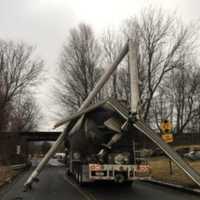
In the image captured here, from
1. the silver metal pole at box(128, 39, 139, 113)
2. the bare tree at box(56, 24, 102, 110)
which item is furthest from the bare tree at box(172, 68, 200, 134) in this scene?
the silver metal pole at box(128, 39, 139, 113)

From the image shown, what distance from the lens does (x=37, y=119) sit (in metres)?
90.4

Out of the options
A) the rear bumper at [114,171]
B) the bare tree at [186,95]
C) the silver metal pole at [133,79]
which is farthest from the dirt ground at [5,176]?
the bare tree at [186,95]

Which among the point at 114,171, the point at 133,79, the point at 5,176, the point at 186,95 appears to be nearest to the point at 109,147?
the point at 114,171

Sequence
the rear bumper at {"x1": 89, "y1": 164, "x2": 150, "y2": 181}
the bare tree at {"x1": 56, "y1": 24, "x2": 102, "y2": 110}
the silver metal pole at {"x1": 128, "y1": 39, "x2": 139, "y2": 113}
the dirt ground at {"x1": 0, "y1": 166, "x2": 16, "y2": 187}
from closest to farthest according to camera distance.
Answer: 1. the silver metal pole at {"x1": 128, "y1": 39, "x2": 139, "y2": 113}
2. the rear bumper at {"x1": 89, "y1": 164, "x2": 150, "y2": 181}
3. the dirt ground at {"x1": 0, "y1": 166, "x2": 16, "y2": 187}
4. the bare tree at {"x1": 56, "y1": 24, "x2": 102, "y2": 110}

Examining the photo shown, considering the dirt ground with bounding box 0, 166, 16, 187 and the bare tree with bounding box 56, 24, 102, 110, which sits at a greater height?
the bare tree with bounding box 56, 24, 102, 110

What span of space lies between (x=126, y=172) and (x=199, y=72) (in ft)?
137

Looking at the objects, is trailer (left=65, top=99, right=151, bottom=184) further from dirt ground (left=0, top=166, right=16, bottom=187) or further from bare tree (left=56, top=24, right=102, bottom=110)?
bare tree (left=56, top=24, right=102, bottom=110)

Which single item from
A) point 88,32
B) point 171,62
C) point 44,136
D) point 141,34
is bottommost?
point 44,136

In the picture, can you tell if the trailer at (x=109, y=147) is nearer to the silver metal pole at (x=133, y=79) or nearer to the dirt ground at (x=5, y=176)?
the silver metal pole at (x=133, y=79)

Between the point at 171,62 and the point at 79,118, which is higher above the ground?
the point at 171,62

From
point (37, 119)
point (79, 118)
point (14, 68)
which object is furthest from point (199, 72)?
point (37, 119)

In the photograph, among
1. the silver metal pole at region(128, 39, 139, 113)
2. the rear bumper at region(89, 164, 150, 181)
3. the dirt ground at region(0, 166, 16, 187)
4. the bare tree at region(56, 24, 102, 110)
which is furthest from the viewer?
the bare tree at region(56, 24, 102, 110)

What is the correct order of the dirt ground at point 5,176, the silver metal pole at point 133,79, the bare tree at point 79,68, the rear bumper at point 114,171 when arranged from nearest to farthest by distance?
the silver metal pole at point 133,79 < the rear bumper at point 114,171 < the dirt ground at point 5,176 < the bare tree at point 79,68

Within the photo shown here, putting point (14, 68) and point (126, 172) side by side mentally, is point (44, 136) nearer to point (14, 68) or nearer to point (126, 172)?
point (14, 68)
